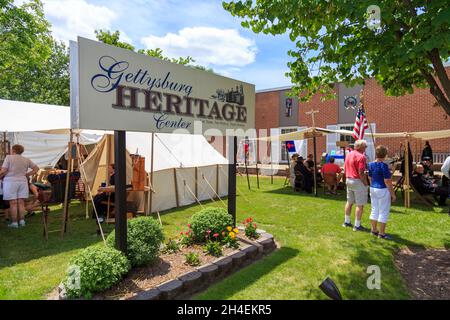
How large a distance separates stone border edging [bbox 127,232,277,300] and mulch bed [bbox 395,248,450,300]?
1978mm

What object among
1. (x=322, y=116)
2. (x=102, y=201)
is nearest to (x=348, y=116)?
(x=322, y=116)

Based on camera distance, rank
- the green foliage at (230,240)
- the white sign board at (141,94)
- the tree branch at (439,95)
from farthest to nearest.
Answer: the green foliage at (230,240), the tree branch at (439,95), the white sign board at (141,94)

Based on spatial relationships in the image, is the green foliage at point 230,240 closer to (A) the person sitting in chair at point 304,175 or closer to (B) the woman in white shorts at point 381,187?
(B) the woman in white shorts at point 381,187

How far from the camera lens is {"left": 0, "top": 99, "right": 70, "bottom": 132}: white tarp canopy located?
8.06 m

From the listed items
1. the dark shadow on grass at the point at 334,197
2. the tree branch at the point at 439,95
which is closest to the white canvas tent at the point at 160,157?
the dark shadow on grass at the point at 334,197

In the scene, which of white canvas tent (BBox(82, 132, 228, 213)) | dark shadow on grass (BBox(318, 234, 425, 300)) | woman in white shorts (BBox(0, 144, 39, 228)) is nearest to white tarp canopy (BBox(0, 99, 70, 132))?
woman in white shorts (BBox(0, 144, 39, 228))

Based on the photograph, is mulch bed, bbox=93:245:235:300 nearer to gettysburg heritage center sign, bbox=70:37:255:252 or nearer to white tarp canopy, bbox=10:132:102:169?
gettysburg heritage center sign, bbox=70:37:255:252

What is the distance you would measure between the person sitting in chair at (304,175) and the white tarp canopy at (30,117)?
25.9 feet

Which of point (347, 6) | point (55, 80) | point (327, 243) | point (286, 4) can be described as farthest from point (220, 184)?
point (55, 80)

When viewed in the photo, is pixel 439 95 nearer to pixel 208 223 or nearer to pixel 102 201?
pixel 208 223

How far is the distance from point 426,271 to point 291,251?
188 centimetres

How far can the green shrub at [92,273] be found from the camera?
10.0 ft

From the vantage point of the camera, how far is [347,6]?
340 centimetres
